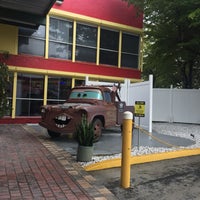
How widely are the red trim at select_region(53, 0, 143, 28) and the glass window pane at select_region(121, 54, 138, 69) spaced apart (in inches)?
68.3

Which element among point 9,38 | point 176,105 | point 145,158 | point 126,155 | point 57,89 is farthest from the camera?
point 176,105

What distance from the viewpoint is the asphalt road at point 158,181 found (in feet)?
19.1

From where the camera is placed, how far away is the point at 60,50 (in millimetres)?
16203

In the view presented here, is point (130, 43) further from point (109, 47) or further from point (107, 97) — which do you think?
point (107, 97)

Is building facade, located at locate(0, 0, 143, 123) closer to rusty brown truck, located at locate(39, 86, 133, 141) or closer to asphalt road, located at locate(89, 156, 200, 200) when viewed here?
rusty brown truck, located at locate(39, 86, 133, 141)

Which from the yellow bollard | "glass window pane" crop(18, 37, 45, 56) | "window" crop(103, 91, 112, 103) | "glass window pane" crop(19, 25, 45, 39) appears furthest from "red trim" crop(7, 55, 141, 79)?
the yellow bollard

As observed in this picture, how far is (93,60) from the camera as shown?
17375 millimetres

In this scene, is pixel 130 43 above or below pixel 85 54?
above

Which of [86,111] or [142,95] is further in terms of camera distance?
[142,95]

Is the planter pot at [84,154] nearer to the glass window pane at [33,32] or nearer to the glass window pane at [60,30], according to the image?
the glass window pane at [33,32]

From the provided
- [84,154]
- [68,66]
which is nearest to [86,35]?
[68,66]

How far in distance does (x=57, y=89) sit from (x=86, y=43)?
293cm

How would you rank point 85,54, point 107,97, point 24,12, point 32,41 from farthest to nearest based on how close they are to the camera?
1. point 85,54
2. point 32,41
3. point 24,12
4. point 107,97

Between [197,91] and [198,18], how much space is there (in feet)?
18.9
